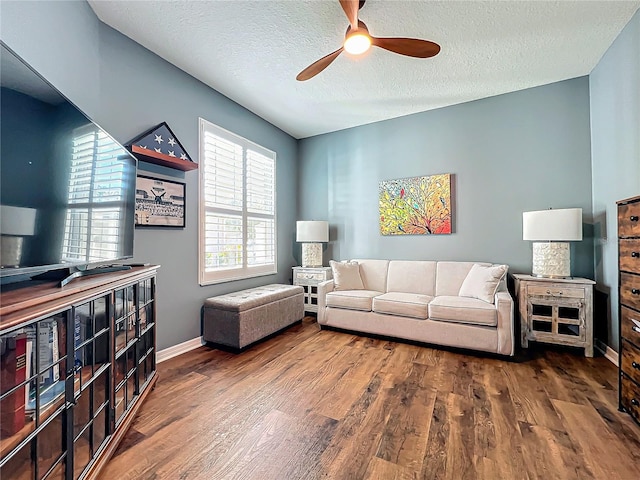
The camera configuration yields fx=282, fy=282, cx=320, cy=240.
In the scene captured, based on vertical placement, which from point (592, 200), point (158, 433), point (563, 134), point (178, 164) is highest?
point (563, 134)

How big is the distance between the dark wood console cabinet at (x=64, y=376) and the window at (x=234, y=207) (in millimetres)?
1621

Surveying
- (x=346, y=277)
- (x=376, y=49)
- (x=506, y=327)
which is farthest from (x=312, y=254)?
(x=376, y=49)

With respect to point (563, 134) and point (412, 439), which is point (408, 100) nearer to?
point (563, 134)

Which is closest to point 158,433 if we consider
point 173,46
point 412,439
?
point 412,439

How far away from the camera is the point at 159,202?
2.67 m

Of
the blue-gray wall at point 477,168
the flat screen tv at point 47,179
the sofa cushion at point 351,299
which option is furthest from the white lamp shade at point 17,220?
the blue-gray wall at point 477,168

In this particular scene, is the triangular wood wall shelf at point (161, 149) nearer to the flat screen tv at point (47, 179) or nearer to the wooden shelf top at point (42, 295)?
the flat screen tv at point (47, 179)

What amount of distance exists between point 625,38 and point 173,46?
3835mm

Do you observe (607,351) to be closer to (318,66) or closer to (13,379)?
(318,66)

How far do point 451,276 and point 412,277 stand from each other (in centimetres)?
46

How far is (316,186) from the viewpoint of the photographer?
471cm

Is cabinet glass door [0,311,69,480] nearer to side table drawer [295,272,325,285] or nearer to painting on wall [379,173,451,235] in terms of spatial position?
side table drawer [295,272,325,285]

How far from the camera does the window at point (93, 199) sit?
1.33 meters

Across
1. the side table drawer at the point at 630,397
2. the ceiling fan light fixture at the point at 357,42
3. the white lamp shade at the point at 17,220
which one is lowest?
the side table drawer at the point at 630,397
